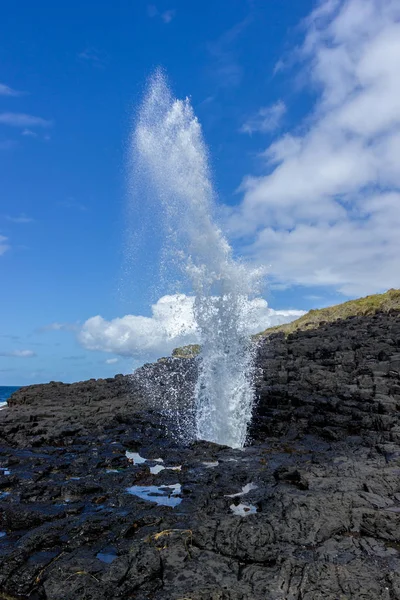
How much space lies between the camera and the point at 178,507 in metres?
9.87

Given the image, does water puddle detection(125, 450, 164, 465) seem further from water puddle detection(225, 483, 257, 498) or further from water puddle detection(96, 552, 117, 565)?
water puddle detection(96, 552, 117, 565)

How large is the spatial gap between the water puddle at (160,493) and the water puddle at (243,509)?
1.43 meters

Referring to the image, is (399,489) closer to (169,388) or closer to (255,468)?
(255,468)

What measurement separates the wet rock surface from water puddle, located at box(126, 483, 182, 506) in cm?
5

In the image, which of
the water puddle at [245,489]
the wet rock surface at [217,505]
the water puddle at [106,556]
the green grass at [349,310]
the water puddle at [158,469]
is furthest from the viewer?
the green grass at [349,310]

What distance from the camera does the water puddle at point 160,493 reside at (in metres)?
10.8

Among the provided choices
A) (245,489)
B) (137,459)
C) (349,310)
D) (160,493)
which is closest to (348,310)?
(349,310)

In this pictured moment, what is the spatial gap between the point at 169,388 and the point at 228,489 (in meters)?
22.2

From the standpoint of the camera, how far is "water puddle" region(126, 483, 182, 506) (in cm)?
1076

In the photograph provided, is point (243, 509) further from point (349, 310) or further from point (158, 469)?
point (349, 310)

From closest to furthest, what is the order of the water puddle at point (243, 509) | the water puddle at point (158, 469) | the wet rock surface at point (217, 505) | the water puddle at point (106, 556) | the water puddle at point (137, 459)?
the wet rock surface at point (217, 505)
the water puddle at point (106, 556)
the water puddle at point (243, 509)
the water puddle at point (158, 469)
the water puddle at point (137, 459)

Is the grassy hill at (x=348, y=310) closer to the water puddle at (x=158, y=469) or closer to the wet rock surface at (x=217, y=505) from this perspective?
the wet rock surface at (x=217, y=505)

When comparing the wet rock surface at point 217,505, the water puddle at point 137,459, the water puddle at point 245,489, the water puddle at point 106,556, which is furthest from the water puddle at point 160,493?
the water puddle at point 137,459

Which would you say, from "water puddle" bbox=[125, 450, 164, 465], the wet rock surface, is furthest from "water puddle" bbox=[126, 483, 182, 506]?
"water puddle" bbox=[125, 450, 164, 465]
